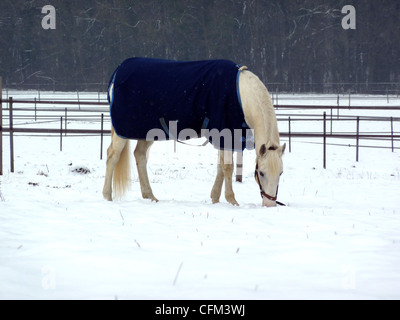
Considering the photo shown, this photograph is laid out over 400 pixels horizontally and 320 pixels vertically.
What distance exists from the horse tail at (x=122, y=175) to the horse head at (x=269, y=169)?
1.73 meters

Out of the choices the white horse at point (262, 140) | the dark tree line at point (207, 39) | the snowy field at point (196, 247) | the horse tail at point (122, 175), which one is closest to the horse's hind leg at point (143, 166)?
the horse tail at point (122, 175)

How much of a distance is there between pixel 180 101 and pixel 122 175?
1.30 metres

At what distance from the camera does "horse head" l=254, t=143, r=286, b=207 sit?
465cm

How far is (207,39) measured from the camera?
3822cm

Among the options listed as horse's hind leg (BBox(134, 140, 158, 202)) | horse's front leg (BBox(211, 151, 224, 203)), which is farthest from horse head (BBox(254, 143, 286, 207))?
horse's hind leg (BBox(134, 140, 158, 202))

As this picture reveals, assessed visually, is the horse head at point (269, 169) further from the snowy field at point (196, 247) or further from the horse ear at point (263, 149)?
the snowy field at point (196, 247)

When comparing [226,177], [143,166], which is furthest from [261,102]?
[143,166]

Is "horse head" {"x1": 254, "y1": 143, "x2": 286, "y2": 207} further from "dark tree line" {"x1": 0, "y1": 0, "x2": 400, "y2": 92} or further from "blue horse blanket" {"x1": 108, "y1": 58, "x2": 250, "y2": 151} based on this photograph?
"dark tree line" {"x1": 0, "y1": 0, "x2": 400, "y2": 92}

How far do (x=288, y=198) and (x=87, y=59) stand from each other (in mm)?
34325

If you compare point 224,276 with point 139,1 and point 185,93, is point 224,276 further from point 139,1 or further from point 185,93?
point 139,1

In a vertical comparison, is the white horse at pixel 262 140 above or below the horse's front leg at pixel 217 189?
above

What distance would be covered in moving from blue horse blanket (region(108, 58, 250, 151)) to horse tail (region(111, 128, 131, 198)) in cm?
36

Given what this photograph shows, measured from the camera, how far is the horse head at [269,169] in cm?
465

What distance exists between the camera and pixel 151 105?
17.1 ft
